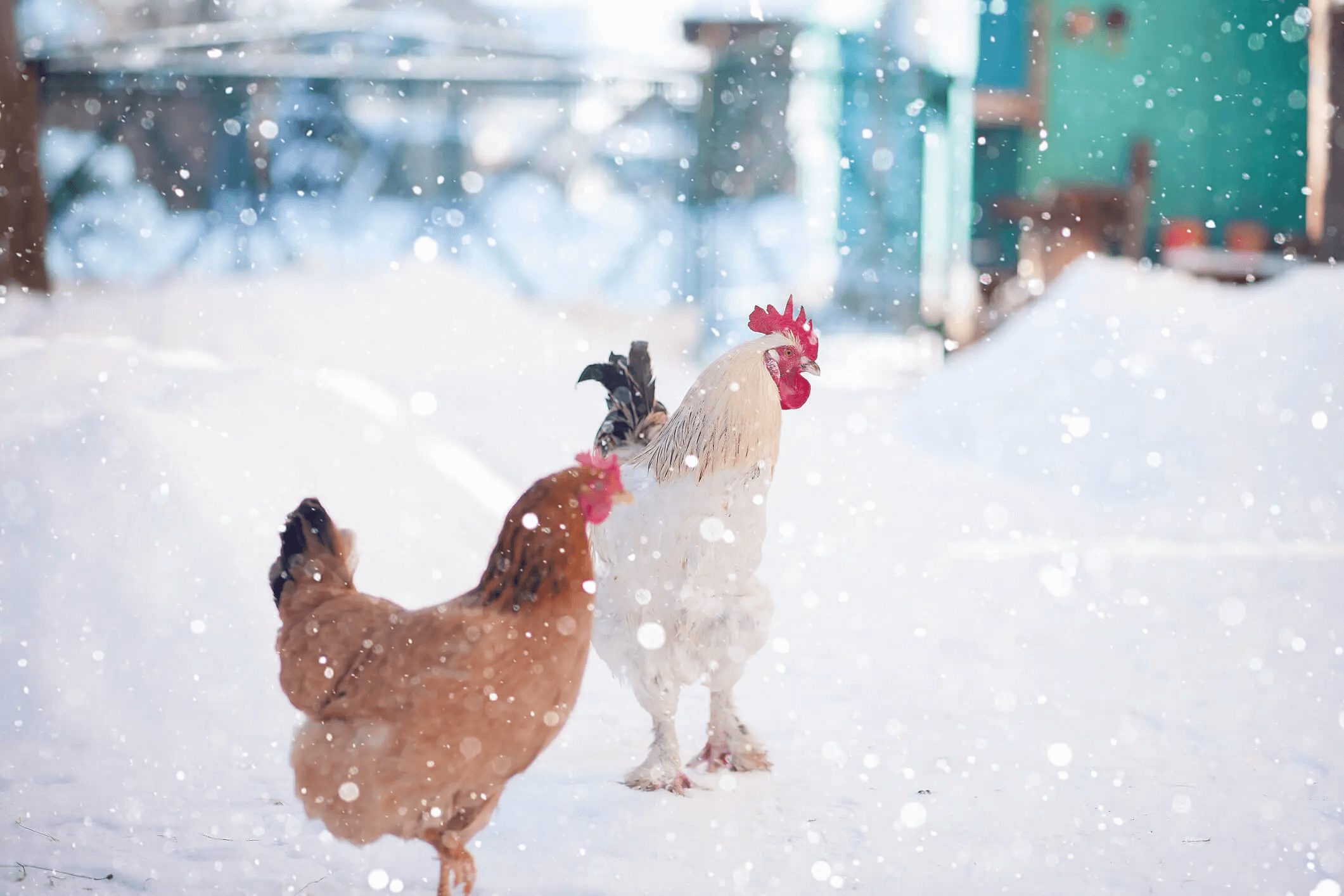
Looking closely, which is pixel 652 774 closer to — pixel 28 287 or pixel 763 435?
pixel 763 435

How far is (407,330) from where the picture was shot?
35.4 ft

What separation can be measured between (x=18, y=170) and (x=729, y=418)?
822cm

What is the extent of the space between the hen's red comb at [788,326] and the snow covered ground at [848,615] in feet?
4.72

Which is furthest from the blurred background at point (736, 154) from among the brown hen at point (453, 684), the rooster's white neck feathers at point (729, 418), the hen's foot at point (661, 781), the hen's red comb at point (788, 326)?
the brown hen at point (453, 684)

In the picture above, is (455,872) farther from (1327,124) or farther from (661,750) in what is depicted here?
(1327,124)

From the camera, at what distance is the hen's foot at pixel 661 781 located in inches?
141

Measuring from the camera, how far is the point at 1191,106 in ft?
46.0

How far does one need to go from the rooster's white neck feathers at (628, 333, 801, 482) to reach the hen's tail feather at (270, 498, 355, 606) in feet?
3.41

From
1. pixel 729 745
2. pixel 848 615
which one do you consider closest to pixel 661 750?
pixel 729 745

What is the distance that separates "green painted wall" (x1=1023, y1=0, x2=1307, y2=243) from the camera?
13742mm

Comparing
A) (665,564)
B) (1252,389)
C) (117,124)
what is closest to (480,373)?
(1252,389)

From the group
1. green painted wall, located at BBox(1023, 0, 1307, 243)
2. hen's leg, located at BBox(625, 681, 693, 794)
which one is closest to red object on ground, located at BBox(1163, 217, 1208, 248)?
green painted wall, located at BBox(1023, 0, 1307, 243)

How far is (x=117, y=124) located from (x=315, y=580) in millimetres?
13864

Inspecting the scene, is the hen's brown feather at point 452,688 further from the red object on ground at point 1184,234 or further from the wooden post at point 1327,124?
the red object on ground at point 1184,234
